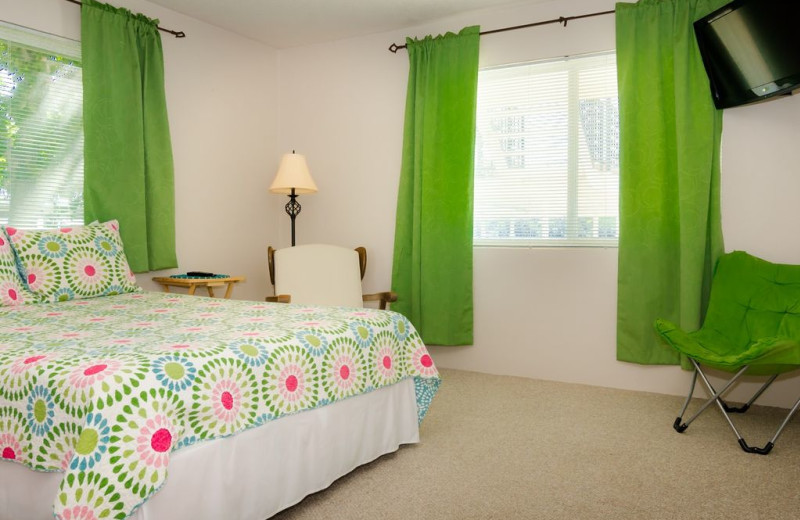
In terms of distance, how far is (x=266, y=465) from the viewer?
1968mm

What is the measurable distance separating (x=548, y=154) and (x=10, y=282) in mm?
3167

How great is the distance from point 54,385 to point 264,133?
3.63 metres

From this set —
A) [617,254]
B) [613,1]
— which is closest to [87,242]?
[617,254]

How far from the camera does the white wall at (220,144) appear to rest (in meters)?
4.25

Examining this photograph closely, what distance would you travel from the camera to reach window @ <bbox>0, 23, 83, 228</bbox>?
3.34m

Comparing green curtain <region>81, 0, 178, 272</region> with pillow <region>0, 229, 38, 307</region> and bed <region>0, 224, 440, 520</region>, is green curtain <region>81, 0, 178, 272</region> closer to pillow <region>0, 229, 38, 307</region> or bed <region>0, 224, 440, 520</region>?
pillow <region>0, 229, 38, 307</region>

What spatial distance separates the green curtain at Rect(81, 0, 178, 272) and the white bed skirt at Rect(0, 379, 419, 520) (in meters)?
2.06

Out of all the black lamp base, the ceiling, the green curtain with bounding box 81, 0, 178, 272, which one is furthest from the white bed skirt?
the ceiling

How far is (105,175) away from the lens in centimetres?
363

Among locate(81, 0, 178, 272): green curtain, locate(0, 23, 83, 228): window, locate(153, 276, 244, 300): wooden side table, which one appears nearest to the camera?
locate(0, 23, 83, 228): window

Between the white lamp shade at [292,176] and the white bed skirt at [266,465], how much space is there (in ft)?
7.08

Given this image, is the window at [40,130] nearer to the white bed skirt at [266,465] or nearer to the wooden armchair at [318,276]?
the wooden armchair at [318,276]

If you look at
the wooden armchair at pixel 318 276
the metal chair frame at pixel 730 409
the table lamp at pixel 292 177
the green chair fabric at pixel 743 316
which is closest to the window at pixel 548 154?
the green chair fabric at pixel 743 316

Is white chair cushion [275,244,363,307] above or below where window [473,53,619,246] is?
below
